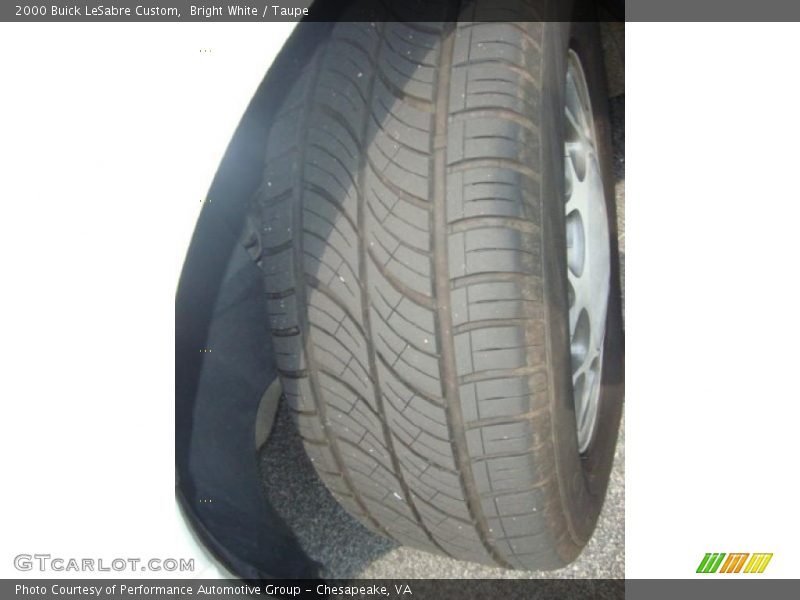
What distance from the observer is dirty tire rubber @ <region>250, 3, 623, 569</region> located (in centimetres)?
91

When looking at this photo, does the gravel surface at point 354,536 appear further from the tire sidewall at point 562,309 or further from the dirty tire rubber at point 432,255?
the dirty tire rubber at point 432,255

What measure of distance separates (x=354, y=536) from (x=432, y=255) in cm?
76

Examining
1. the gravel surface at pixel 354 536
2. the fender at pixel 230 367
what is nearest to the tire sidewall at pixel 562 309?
the gravel surface at pixel 354 536

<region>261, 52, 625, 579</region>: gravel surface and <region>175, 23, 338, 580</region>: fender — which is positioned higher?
<region>175, 23, 338, 580</region>: fender

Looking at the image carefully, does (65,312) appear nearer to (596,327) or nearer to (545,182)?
(545,182)

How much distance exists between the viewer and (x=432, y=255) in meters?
0.91

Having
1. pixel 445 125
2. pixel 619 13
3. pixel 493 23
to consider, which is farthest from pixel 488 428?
pixel 619 13
